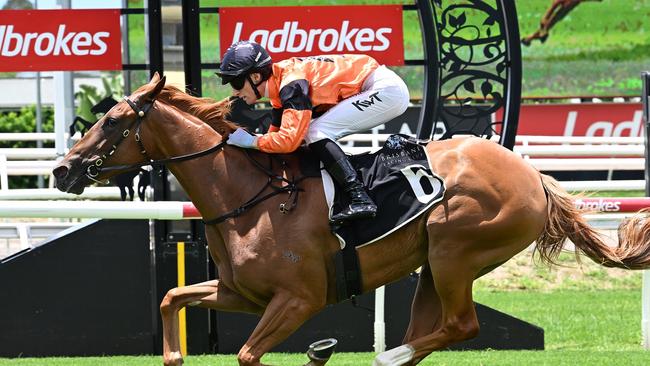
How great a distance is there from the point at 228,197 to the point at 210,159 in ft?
0.70

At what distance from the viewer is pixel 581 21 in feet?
60.0

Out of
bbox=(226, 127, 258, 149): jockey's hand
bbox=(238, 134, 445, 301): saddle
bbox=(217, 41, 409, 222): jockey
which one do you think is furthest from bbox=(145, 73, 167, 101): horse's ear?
bbox=(238, 134, 445, 301): saddle

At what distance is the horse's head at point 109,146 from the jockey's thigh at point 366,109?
814mm

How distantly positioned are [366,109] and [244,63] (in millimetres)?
661

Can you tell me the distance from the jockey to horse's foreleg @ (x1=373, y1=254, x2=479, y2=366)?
48cm

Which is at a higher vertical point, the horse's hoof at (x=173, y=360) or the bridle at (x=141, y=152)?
the bridle at (x=141, y=152)

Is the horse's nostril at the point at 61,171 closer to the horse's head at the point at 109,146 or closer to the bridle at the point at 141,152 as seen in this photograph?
the horse's head at the point at 109,146

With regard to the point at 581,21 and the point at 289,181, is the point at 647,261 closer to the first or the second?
the point at 289,181

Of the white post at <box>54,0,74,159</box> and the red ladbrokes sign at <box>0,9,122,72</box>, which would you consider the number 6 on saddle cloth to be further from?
the white post at <box>54,0,74,159</box>

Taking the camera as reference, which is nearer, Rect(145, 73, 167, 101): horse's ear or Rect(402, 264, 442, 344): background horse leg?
Rect(145, 73, 167, 101): horse's ear

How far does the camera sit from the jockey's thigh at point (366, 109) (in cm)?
588

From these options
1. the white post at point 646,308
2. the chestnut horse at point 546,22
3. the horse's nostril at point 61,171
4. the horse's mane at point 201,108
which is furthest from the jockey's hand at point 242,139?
the chestnut horse at point 546,22

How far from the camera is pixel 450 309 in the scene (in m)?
5.89

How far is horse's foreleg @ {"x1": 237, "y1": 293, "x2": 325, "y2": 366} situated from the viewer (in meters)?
5.58
